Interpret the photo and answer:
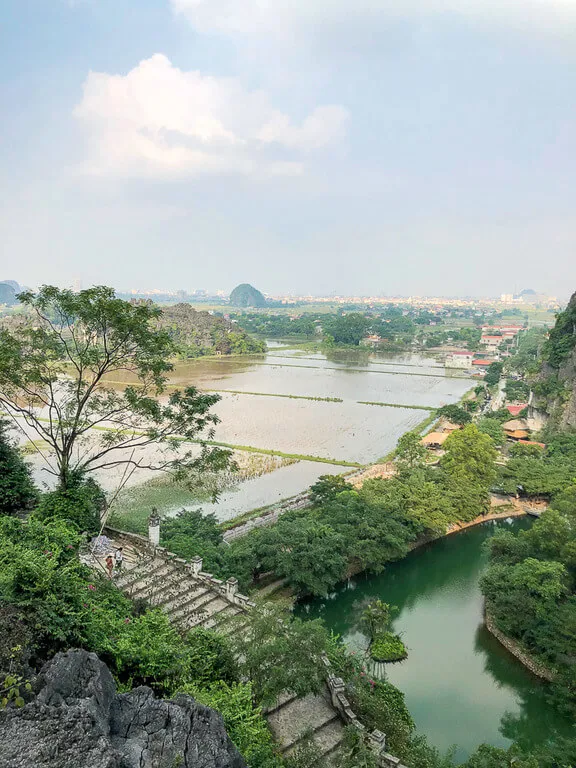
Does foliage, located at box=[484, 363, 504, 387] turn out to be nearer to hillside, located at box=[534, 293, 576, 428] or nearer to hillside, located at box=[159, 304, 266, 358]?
hillside, located at box=[534, 293, 576, 428]

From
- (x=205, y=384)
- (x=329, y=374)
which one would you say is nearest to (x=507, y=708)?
(x=205, y=384)

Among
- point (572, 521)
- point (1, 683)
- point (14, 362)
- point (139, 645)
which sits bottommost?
point (572, 521)

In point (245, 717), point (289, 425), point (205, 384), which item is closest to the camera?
point (245, 717)

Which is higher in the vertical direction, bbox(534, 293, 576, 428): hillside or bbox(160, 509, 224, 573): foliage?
bbox(534, 293, 576, 428): hillside

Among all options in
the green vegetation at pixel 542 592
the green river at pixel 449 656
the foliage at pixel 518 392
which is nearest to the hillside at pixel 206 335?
the foliage at pixel 518 392

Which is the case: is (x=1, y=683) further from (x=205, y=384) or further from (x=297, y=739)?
(x=205, y=384)

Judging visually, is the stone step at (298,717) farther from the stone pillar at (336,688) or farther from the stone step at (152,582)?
the stone step at (152,582)

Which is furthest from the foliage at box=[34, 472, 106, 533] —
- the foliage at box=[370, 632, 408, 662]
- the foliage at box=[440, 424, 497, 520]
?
the foliage at box=[440, 424, 497, 520]
